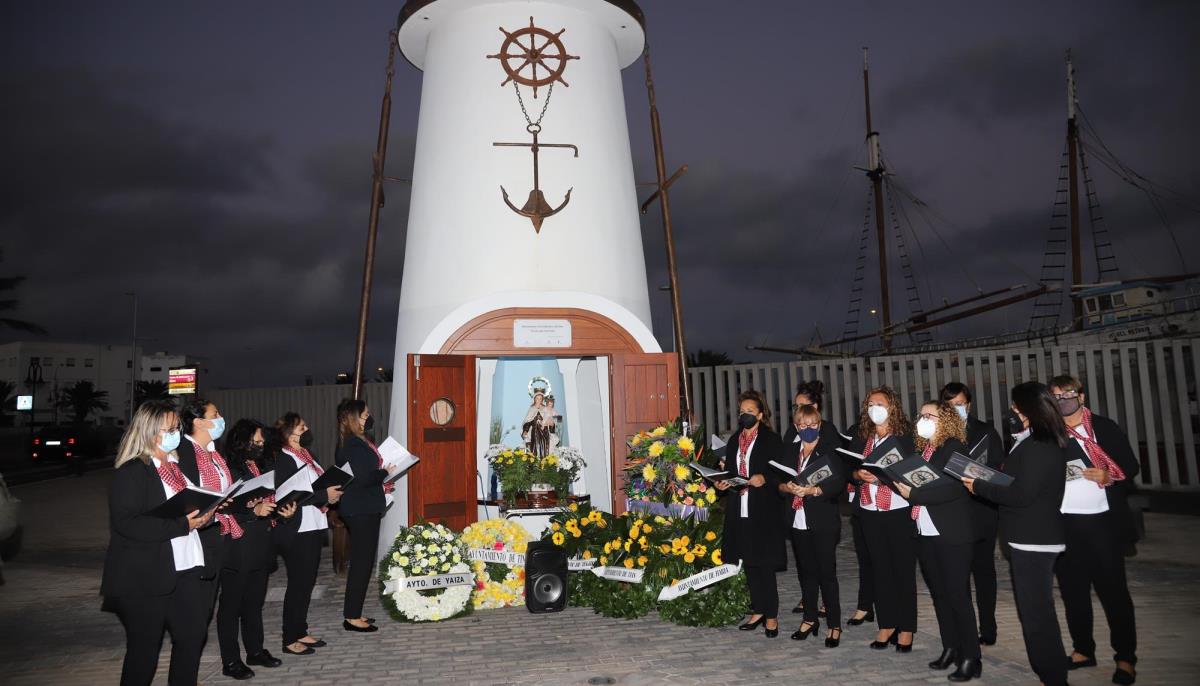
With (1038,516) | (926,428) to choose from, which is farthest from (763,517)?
(1038,516)

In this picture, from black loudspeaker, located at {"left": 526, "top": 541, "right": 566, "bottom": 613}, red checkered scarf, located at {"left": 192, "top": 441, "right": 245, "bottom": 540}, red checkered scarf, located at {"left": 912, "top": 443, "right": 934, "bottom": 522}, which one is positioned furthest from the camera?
black loudspeaker, located at {"left": 526, "top": 541, "right": 566, "bottom": 613}

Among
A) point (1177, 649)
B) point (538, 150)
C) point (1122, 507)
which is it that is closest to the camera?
point (1122, 507)

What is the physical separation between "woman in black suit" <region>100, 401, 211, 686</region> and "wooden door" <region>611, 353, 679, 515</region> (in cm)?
560

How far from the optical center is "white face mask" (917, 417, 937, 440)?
571 centimetres

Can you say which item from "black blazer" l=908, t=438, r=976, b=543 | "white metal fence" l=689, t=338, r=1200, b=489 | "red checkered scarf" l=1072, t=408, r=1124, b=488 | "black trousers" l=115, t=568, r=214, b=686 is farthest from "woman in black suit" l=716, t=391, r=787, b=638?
"white metal fence" l=689, t=338, r=1200, b=489

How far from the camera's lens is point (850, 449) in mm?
6547

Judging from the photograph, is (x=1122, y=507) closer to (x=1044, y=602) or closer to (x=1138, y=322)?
(x=1044, y=602)

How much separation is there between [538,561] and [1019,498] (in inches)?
177

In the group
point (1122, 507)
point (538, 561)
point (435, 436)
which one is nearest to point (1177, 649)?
point (1122, 507)

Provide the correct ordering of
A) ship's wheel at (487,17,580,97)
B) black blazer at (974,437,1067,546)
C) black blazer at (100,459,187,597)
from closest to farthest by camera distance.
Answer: black blazer at (100,459,187,597) < black blazer at (974,437,1067,546) < ship's wheel at (487,17,580,97)

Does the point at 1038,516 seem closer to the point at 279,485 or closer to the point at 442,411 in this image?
the point at 279,485

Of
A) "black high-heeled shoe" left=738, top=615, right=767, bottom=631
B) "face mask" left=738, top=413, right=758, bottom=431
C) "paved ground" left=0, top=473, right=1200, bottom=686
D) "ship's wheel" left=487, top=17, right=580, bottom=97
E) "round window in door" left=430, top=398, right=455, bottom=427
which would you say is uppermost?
"ship's wheel" left=487, top=17, right=580, bottom=97

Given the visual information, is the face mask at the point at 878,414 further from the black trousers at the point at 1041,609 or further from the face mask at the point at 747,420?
the black trousers at the point at 1041,609

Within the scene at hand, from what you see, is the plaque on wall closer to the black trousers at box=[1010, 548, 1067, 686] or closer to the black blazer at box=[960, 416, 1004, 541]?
the black blazer at box=[960, 416, 1004, 541]
